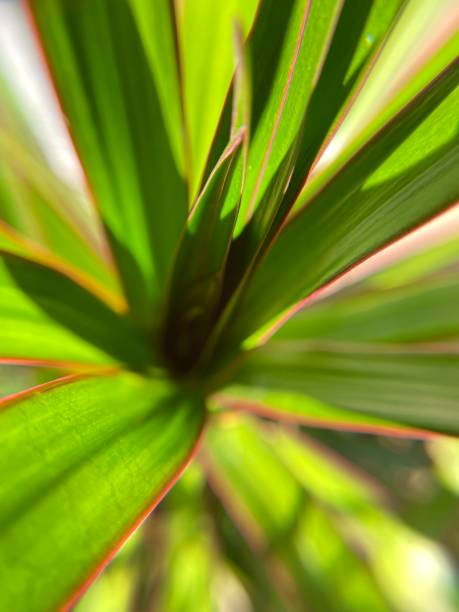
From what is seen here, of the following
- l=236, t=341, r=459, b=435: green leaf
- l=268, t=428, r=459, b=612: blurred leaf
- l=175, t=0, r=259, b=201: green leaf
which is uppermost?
l=175, t=0, r=259, b=201: green leaf

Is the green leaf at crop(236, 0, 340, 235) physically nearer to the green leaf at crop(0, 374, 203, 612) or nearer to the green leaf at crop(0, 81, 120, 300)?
the green leaf at crop(0, 374, 203, 612)

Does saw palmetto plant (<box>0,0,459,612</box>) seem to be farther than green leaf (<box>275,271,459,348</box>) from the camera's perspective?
No

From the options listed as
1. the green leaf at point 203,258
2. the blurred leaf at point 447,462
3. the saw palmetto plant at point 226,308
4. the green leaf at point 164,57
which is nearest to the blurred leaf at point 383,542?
the saw palmetto plant at point 226,308

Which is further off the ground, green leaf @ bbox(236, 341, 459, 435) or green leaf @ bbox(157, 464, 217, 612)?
green leaf @ bbox(236, 341, 459, 435)

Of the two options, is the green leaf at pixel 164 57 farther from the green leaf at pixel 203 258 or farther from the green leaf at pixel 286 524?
the green leaf at pixel 286 524

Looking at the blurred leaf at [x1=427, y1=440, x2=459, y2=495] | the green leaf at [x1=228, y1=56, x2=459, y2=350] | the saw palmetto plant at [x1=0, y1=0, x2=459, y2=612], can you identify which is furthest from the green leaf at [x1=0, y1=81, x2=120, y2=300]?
the blurred leaf at [x1=427, y1=440, x2=459, y2=495]

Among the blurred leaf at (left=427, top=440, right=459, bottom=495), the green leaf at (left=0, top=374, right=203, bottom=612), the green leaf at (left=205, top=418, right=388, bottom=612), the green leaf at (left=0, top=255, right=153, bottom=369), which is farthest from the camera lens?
the blurred leaf at (left=427, top=440, right=459, bottom=495)

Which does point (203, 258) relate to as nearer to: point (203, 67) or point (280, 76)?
point (280, 76)
